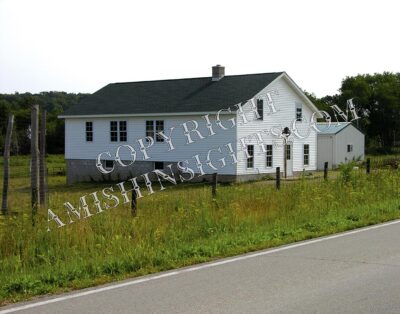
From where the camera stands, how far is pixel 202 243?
1014cm

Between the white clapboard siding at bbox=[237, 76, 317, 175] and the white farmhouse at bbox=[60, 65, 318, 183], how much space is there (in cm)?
6

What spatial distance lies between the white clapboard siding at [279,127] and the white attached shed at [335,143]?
418cm

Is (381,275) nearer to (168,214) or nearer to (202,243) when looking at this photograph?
(202,243)

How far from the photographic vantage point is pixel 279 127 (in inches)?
1479

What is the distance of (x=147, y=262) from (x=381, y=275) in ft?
10.5

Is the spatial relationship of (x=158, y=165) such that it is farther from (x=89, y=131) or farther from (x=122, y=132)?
(x=89, y=131)

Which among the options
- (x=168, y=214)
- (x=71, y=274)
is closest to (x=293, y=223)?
(x=168, y=214)

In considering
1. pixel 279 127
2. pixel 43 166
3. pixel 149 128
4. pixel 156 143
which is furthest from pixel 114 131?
pixel 43 166

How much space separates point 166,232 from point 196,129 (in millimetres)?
25030

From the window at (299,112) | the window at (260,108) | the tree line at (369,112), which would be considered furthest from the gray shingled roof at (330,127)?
the tree line at (369,112)

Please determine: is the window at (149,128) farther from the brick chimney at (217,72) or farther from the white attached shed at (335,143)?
the white attached shed at (335,143)

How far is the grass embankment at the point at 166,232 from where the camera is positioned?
8.07 metres

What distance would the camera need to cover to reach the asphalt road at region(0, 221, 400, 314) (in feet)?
20.6

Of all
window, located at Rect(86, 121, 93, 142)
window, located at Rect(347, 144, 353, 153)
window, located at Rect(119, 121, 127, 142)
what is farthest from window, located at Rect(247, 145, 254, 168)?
window, located at Rect(347, 144, 353, 153)
